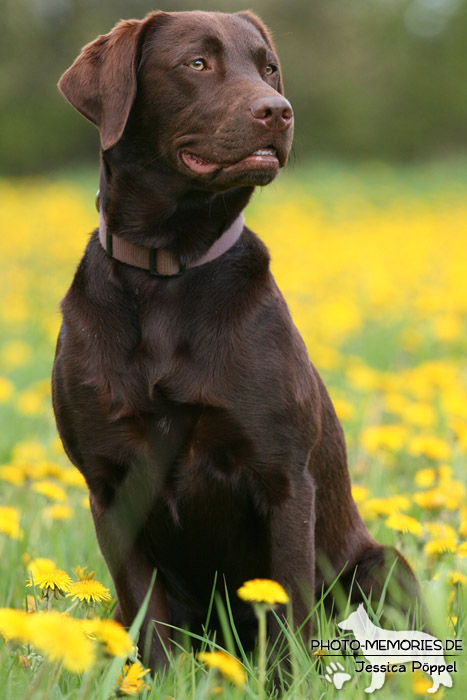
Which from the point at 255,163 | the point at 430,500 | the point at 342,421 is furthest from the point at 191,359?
the point at 342,421

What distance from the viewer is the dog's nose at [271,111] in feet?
7.84

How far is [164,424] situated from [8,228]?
10.7 metres

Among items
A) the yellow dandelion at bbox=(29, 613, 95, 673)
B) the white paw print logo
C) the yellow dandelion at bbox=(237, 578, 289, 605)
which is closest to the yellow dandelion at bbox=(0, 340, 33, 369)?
the white paw print logo

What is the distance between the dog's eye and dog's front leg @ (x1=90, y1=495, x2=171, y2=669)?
1.22m

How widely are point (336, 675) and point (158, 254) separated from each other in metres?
1.20

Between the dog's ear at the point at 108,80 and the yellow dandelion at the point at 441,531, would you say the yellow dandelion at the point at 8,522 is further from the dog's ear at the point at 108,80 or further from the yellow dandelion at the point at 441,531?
the yellow dandelion at the point at 441,531

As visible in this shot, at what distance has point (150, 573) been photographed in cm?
259

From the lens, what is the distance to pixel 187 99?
257 centimetres

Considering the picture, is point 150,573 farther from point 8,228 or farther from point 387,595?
point 8,228

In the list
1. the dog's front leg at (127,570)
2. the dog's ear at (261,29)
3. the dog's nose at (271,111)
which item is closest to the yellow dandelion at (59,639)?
the dog's front leg at (127,570)

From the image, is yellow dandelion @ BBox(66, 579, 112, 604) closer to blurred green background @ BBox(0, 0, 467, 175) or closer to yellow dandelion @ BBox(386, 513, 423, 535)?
yellow dandelion @ BBox(386, 513, 423, 535)

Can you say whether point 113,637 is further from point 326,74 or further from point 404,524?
point 326,74

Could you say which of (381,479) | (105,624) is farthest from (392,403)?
(105,624)

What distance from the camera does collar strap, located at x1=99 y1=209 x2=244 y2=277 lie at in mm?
2594
